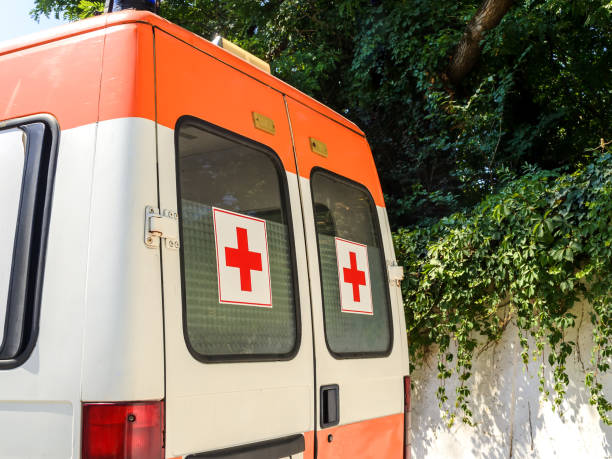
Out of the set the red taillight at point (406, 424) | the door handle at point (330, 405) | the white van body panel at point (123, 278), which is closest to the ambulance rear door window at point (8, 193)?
the white van body panel at point (123, 278)

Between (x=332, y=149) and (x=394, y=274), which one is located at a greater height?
(x=332, y=149)

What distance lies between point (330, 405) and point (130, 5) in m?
1.81

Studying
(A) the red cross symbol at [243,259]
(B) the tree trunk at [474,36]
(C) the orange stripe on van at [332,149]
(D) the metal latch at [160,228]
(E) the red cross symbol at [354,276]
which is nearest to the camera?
(D) the metal latch at [160,228]

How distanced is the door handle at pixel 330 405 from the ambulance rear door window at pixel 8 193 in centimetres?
120

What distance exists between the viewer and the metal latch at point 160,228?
1959 millimetres

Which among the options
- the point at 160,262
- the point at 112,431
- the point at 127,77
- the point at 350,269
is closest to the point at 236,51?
the point at 127,77

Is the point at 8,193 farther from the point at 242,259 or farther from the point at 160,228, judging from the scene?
the point at 242,259

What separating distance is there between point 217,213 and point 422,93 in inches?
296

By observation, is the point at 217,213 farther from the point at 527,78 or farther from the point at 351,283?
the point at 527,78

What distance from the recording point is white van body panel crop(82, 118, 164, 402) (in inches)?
71.7

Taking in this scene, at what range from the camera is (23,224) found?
205 centimetres

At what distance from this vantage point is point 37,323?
1.94 m

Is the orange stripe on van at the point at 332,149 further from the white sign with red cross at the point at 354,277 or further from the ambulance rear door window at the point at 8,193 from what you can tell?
the ambulance rear door window at the point at 8,193

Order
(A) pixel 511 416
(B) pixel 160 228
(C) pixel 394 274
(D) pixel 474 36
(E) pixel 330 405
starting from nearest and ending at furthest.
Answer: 1. (B) pixel 160 228
2. (E) pixel 330 405
3. (C) pixel 394 274
4. (A) pixel 511 416
5. (D) pixel 474 36
